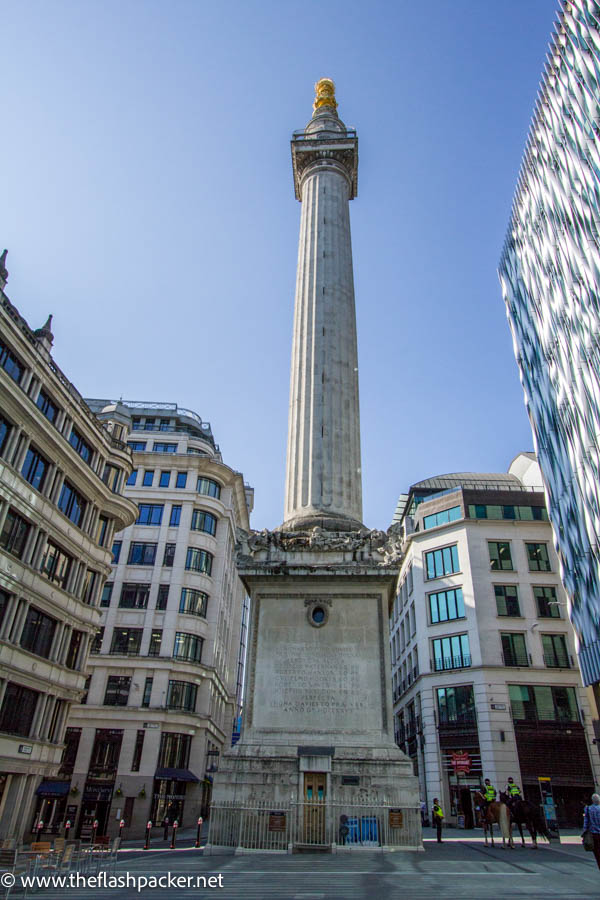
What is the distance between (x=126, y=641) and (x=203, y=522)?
10.8 meters

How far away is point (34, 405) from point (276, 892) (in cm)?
2283

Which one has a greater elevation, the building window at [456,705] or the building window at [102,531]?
the building window at [102,531]

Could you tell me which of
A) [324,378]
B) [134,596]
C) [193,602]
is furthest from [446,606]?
[324,378]

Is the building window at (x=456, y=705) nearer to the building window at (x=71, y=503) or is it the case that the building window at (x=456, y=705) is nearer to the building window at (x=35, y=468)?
the building window at (x=71, y=503)

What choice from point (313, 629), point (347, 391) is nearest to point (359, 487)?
point (347, 391)

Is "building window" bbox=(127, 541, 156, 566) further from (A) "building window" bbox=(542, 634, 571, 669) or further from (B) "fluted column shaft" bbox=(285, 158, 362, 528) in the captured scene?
(A) "building window" bbox=(542, 634, 571, 669)

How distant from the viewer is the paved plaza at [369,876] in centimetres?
1029

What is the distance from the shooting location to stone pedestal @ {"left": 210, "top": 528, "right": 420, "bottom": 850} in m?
15.2

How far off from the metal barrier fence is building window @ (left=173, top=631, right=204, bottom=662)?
2776 cm

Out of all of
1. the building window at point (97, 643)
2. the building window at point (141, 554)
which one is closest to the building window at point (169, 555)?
the building window at point (141, 554)

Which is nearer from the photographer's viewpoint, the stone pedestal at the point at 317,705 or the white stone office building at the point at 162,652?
the stone pedestal at the point at 317,705

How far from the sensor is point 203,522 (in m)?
48.3

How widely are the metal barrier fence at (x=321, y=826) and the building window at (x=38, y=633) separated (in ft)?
49.9

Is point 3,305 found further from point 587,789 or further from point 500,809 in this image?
point 587,789
